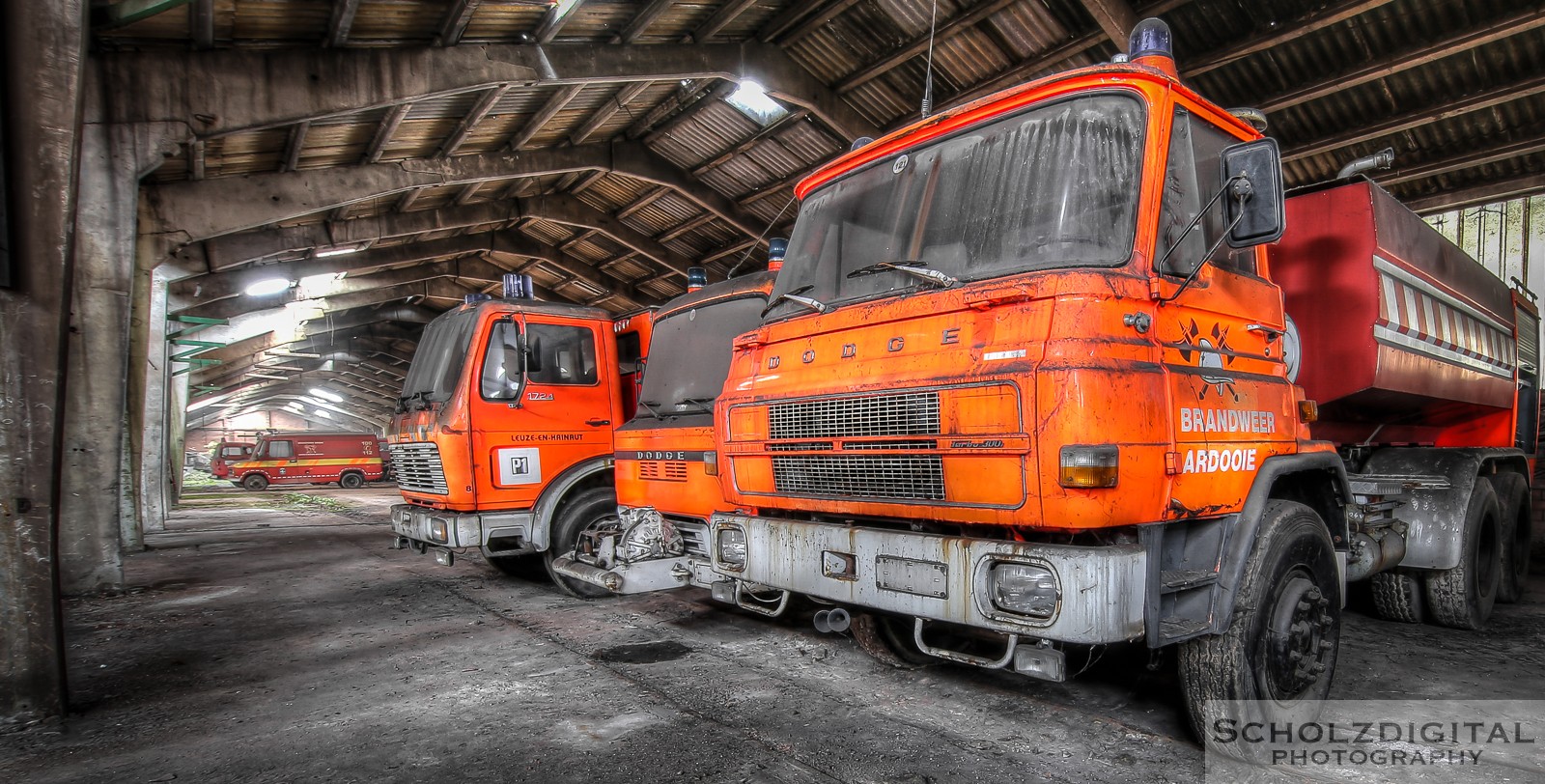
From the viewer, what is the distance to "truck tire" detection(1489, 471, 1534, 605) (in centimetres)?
600

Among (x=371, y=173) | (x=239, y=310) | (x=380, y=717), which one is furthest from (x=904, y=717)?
(x=239, y=310)

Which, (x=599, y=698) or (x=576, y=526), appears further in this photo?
(x=576, y=526)

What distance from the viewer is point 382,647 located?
5430 mm

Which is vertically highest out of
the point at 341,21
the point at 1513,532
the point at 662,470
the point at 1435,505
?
the point at 341,21

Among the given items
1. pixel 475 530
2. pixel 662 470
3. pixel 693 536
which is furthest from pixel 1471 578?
pixel 475 530

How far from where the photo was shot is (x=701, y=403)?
226 inches

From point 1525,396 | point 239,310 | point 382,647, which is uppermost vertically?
point 239,310

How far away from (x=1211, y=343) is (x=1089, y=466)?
0.99 meters

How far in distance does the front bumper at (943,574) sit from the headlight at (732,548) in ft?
0.28

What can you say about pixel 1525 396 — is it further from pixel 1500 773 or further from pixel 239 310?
pixel 239 310

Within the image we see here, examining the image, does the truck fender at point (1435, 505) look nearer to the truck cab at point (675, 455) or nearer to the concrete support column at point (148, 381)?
the truck cab at point (675, 455)

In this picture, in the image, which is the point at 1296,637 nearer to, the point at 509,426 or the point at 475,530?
the point at 475,530

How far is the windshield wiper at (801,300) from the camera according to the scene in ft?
12.2

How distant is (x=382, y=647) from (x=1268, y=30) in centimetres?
963
